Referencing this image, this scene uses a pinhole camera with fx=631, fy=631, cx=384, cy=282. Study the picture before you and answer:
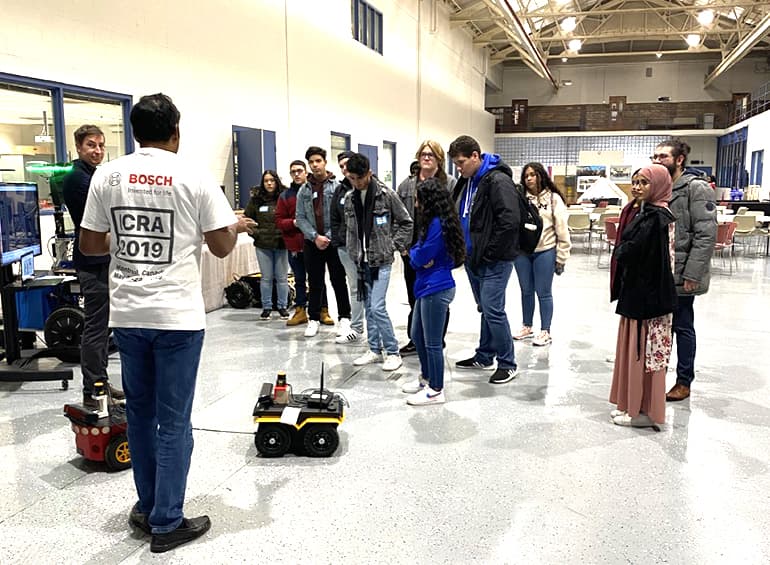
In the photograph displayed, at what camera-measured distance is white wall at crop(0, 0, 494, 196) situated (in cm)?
564

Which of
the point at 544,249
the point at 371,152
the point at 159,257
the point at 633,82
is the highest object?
the point at 633,82

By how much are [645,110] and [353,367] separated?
76.1ft

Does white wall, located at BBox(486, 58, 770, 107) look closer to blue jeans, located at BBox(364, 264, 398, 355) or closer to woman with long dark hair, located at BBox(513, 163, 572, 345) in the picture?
woman with long dark hair, located at BBox(513, 163, 572, 345)

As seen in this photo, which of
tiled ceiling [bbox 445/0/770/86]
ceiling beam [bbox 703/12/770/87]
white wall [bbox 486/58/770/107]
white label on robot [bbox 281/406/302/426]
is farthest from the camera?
white wall [bbox 486/58/770/107]

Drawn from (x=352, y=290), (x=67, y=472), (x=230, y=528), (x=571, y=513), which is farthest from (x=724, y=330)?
(x=67, y=472)

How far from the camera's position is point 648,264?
3.23 m

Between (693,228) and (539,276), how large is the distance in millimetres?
1620

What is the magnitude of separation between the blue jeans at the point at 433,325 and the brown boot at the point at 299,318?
2.44 m

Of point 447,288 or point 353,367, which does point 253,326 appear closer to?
point 353,367

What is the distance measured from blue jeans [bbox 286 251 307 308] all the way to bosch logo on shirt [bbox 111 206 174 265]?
3892mm

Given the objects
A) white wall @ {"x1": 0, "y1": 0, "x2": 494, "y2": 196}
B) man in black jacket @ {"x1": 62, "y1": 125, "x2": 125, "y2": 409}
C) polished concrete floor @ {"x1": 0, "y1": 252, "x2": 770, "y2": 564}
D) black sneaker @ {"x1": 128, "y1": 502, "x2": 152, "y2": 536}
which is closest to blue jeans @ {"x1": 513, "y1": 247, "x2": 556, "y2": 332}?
polished concrete floor @ {"x1": 0, "y1": 252, "x2": 770, "y2": 564}

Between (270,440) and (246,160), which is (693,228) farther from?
(246,160)

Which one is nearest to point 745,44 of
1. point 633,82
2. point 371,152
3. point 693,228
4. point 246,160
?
point 633,82

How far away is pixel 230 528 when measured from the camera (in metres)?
2.41
